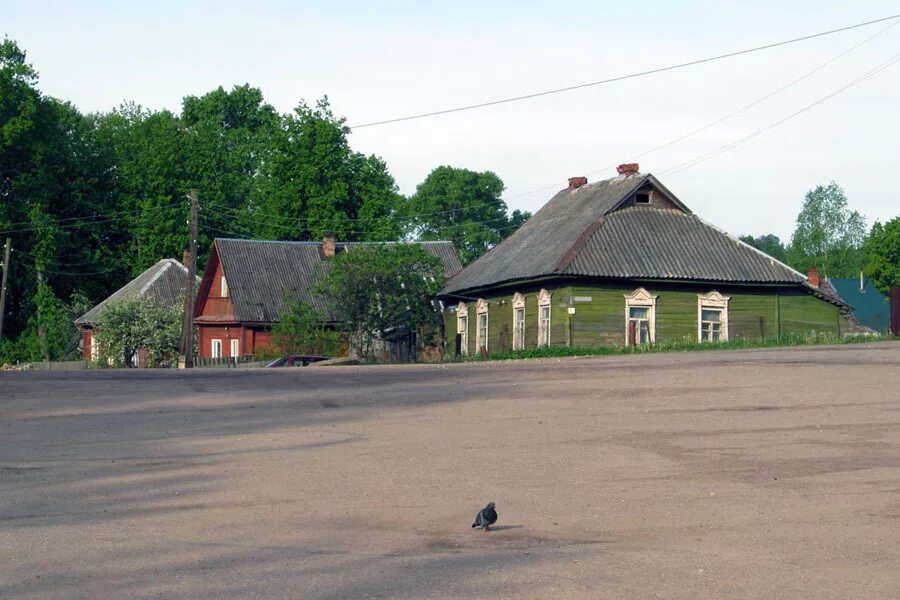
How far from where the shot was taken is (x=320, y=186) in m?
79.5

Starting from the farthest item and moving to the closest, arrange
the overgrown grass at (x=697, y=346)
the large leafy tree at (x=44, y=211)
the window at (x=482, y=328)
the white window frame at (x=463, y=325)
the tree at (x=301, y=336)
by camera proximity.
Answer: the large leafy tree at (x=44, y=211), the white window frame at (x=463, y=325), the tree at (x=301, y=336), the window at (x=482, y=328), the overgrown grass at (x=697, y=346)

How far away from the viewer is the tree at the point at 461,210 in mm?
106125

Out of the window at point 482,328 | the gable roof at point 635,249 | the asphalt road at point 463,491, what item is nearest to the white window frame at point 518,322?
the gable roof at point 635,249

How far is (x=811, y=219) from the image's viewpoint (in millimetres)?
113188

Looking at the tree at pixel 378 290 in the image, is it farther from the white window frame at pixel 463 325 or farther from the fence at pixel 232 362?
the fence at pixel 232 362

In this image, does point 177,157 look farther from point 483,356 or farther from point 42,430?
point 42,430

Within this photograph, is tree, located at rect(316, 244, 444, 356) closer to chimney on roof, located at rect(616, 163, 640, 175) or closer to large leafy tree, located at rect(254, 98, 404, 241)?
chimney on roof, located at rect(616, 163, 640, 175)

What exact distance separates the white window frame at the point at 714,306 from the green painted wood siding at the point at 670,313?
14 centimetres

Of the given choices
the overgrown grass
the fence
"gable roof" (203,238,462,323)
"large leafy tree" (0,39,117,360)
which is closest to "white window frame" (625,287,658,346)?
the overgrown grass

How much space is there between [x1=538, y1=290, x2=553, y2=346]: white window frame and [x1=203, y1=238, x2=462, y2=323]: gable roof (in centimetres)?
1505

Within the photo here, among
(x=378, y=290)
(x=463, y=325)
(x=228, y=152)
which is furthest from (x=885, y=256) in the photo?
(x=228, y=152)

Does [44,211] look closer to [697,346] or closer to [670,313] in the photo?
[670,313]

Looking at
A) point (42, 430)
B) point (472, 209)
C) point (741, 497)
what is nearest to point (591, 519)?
point (741, 497)

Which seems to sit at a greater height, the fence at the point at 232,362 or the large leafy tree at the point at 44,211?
the large leafy tree at the point at 44,211
